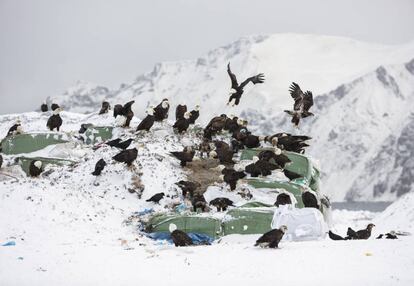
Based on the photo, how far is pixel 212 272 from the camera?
14.9 meters

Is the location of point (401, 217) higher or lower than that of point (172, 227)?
lower

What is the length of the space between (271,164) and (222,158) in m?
2.28

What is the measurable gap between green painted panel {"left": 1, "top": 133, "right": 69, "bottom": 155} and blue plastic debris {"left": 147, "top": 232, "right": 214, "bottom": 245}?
11.4 meters

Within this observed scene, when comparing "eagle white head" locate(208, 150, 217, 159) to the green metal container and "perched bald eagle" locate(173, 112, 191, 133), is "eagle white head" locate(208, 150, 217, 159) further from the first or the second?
the green metal container

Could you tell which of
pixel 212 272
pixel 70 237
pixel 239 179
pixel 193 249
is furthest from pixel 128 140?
pixel 212 272

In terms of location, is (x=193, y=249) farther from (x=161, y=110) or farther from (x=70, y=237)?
(x=161, y=110)

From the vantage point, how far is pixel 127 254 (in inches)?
662

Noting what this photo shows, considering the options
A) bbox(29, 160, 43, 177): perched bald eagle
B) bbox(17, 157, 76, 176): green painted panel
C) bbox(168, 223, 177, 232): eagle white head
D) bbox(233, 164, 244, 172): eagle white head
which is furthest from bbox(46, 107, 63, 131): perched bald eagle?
bbox(168, 223, 177, 232): eagle white head

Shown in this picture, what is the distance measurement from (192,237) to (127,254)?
241 inches

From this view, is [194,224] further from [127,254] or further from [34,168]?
[34,168]

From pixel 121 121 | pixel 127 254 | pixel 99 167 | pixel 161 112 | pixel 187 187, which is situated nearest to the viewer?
pixel 127 254

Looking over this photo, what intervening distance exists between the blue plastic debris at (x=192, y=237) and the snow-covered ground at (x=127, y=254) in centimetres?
52

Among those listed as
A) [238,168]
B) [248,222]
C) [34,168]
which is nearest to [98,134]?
[34,168]

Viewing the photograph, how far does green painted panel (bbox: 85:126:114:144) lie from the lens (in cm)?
3420
